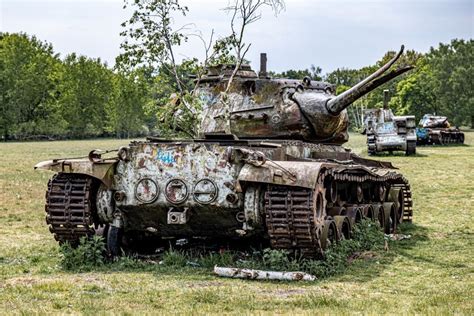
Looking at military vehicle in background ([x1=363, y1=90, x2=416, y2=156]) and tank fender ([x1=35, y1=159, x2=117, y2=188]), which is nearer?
tank fender ([x1=35, y1=159, x2=117, y2=188])

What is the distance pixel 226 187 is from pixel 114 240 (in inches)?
70.5

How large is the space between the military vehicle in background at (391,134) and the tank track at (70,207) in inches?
1060

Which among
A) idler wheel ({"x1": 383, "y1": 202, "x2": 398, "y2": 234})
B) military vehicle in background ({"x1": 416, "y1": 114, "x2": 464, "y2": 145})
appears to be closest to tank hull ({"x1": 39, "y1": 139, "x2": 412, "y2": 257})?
idler wheel ({"x1": 383, "y1": 202, "x2": 398, "y2": 234})

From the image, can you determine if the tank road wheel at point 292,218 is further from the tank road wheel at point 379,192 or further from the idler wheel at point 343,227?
the tank road wheel at point 379,192

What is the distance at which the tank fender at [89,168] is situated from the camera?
10852 mm

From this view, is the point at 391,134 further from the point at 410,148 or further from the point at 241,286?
the point at 241,286

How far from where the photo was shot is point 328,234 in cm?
1136

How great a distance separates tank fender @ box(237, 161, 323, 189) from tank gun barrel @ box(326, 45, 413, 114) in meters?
2.02

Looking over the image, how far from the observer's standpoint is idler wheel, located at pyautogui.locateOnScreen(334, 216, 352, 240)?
38.6 feet

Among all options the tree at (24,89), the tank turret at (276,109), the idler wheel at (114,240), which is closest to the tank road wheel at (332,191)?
the tank turret at (276,109)

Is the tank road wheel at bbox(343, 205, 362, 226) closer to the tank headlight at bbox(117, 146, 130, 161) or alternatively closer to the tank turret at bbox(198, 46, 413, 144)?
the tank turret at bbox(198, 46, 413, 144)

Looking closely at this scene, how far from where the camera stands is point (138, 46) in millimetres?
18422

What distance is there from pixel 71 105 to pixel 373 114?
172 feet

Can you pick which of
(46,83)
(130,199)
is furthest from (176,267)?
(46,83)
